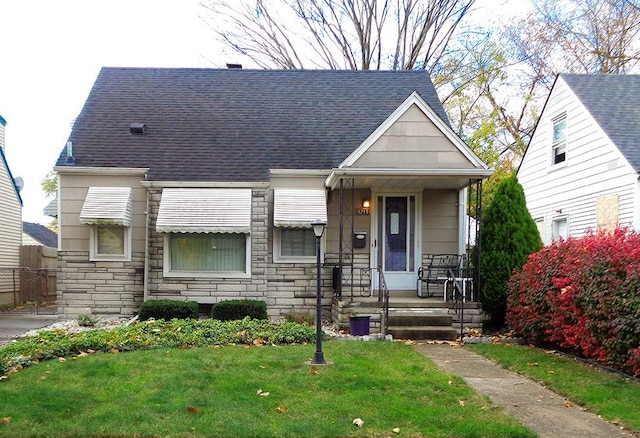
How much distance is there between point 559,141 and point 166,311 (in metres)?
11.4

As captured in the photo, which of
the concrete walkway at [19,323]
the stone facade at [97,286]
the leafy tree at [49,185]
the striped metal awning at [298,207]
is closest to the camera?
the concrete walkway at [19,323]

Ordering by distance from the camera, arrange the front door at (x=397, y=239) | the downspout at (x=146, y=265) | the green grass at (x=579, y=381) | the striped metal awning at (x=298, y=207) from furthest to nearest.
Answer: the front door at (x=397, y=239) → the downspout at (x=146, y=265) → the striped metal awning at (x=298, y=207) → the green grass at (x=579, y=381)

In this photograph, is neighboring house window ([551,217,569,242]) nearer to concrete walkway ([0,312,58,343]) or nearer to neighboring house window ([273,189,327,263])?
neighboring house window ([273,189,327,263])

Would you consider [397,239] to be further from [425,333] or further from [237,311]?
[237,311]

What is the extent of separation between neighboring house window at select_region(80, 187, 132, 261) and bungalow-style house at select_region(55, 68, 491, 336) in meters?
0.02

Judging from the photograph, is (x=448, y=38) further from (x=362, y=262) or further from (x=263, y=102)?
(x=362, y=262)

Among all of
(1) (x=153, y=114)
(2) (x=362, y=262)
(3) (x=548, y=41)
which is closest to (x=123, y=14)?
(1) (x=153, y=114)

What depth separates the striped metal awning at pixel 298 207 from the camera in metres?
11.6

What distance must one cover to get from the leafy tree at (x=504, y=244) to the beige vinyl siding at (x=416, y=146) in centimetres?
111

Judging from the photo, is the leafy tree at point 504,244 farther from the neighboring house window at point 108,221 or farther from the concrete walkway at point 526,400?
the neighboring house window at point 108,221

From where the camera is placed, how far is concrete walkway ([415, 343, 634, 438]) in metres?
4.98

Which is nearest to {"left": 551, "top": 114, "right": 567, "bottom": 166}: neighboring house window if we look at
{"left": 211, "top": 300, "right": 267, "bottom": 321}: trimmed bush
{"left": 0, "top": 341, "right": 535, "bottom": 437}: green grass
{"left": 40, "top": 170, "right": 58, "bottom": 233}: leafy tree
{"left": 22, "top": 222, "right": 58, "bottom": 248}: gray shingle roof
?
{"left": 211, "top": 300, "right": 267, "bottom": 321}: trimmed bush

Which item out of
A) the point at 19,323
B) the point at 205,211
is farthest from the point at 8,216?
the point at 205,211

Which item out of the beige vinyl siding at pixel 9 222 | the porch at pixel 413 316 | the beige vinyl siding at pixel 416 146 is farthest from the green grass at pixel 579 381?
the beige vinyl siding at pixel 9 222
